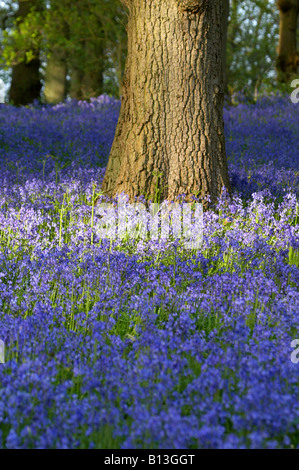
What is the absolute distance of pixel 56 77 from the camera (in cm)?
1691

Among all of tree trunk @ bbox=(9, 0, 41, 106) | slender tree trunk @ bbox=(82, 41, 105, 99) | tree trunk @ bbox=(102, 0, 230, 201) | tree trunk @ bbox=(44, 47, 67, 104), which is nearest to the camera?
tree trunk @ bbox=(102, 0, 230, 201)

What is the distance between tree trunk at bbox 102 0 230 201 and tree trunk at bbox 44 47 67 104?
36.9 feet

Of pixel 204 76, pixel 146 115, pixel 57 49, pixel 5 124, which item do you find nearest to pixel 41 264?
pixel 146 115

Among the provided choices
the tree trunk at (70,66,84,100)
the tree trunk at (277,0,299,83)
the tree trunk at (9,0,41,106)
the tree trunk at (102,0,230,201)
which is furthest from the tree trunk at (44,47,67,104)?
the tree trunk at (102,0,230,201)

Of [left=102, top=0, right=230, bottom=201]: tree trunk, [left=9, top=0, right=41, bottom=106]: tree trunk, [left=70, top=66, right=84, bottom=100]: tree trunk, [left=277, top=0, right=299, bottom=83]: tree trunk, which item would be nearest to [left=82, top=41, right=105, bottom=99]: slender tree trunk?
[left=70, top=66, right=84, bottom=100]: tree trunk

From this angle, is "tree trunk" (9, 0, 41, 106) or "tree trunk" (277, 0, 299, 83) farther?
"tree trunk" (277, 0, 299, 83)

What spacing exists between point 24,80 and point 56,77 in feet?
6.82

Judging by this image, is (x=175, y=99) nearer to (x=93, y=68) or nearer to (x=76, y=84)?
(x=93, y=68)

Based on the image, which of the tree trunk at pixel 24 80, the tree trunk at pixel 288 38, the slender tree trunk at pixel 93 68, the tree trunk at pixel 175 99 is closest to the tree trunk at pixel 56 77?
the slender tree trunk at pixel 93 68

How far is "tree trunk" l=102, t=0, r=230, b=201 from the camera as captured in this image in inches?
231

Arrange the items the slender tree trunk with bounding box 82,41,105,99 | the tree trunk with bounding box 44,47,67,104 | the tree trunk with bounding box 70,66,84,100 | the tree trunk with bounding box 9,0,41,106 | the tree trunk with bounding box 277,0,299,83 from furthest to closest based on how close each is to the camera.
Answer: the tree trunk with bounding box 70,66,84,100, the tree trunk with bounding box 44,47,67,104, the slender tree trunk with bounding box 82,41,105,99, the tree trunk with bounding box 277,0,299,83, the tree trunk with bounding box 9,0,41,106

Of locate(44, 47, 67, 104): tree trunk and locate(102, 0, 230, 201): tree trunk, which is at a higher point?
locate(44, 47, 67, 104): tree trunk

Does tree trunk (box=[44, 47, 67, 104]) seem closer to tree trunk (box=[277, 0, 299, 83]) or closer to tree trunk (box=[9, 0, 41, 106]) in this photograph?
tree trunk (box=[9, 0, 41, 106])

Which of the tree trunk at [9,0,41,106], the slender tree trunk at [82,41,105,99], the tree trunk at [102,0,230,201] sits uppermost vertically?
the slender tree trunk at [82,41,105,99]
